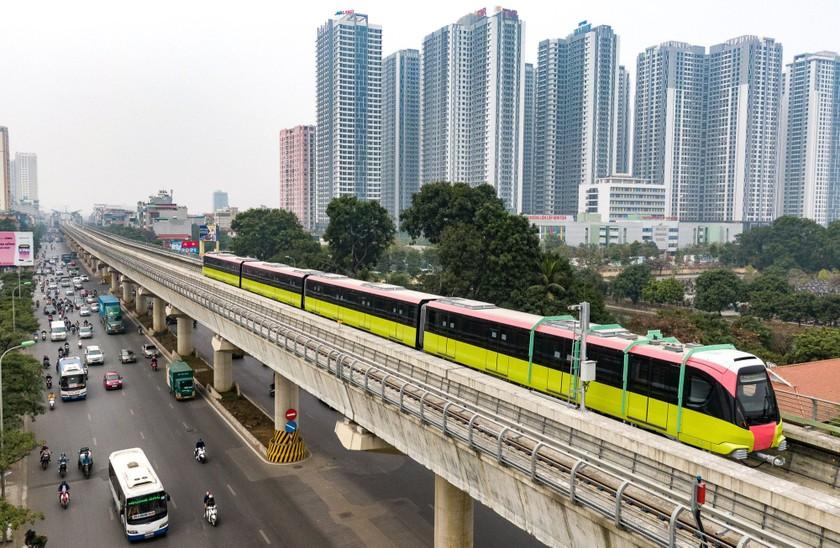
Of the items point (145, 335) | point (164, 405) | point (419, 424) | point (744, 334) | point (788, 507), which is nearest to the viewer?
point (788, 507)

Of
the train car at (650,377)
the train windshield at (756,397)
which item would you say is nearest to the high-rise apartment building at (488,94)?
the train car at (650,377)

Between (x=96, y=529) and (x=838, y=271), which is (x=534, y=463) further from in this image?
(x=838, y=271)

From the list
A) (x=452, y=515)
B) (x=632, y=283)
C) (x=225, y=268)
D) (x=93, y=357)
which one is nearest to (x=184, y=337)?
(x=225, y=268)

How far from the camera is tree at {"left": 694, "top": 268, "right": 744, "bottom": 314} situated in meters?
82.8

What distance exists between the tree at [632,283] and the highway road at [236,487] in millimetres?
63351

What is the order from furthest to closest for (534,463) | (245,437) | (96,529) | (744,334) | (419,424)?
(744,334)
(245,437)
(96,529)
(419,424)
(534,463)

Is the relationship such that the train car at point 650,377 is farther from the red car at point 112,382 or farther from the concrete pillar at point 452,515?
the red car at point 112,382

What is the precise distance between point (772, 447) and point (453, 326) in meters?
13.8

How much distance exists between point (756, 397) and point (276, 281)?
3726 centimetres

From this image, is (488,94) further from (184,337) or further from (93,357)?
(93,357)

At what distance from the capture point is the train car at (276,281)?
146ft

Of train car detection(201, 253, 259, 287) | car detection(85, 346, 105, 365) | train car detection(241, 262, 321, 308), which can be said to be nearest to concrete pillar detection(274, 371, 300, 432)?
train car detection(241, 262, 321, 308)

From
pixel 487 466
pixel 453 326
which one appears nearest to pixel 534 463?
pixel 487 466

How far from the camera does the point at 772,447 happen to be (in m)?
15.6
